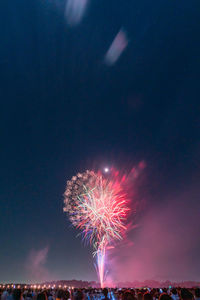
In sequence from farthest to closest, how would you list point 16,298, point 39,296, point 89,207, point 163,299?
point 89,207 → point 16,298 → point 39,296 → point 163,299

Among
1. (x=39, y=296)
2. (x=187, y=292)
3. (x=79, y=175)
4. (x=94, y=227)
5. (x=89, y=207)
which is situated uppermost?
(x=79, y=175)

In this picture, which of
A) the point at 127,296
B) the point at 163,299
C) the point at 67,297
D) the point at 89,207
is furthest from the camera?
the point at 89,207

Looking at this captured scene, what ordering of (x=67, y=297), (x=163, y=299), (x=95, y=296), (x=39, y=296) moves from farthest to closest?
1. (x=95, y=296)
2. (x=67, y=297)
3. (x=39, y=296)
4. (x=163, y=299)

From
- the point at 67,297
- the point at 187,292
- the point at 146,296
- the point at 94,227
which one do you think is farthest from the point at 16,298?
the point at 94,227

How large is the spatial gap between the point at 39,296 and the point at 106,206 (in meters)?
25.5

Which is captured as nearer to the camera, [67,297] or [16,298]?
[16,298]

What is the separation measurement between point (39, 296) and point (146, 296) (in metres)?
4.31

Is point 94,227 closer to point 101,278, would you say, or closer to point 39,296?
point 101,278

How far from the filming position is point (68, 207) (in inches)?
1355

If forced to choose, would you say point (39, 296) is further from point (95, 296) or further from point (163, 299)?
point (95, 296)

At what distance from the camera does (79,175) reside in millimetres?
35250

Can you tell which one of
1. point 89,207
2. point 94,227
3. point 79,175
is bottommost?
point 94,227

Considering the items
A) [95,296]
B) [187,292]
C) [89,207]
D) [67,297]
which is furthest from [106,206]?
[187,292]

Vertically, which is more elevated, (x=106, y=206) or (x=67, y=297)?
(x=106, y=206)
